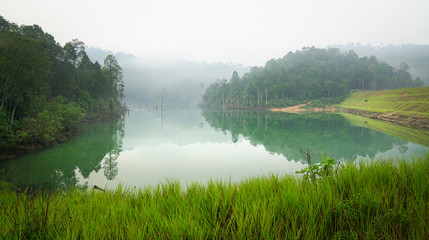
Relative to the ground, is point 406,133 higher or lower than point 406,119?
lower

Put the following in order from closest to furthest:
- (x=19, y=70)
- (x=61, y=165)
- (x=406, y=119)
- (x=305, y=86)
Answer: (x=61, y=165) → (x=19, y=70) → (x=406, y=119) → (x=305, y=86)

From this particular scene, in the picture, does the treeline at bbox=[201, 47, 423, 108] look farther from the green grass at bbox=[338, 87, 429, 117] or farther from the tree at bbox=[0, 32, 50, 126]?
the tree at bbox=[0, 32, 50, 126]

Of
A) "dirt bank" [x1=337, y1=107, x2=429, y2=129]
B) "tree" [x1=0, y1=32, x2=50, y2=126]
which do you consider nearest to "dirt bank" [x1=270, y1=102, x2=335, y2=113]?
"dirt bank" [x1=337, y1=107, x2=429, y2=129]

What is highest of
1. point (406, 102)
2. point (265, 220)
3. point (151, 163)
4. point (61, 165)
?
point (406, 102)

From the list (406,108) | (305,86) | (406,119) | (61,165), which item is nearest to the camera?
(61,165)

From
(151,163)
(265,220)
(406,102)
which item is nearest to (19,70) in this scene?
(151,163)

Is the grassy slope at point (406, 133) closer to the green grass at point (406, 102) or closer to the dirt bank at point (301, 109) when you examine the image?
the green grass at point (406, 102)

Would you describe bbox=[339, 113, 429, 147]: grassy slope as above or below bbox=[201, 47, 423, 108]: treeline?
below

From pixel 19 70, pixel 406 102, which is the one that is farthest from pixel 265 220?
pixel 406 102

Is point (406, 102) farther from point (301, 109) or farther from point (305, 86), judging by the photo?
point (305, 86)

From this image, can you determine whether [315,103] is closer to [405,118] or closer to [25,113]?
[405,118]

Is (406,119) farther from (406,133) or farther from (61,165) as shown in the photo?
(61,165)

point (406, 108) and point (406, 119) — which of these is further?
point (406, 108)

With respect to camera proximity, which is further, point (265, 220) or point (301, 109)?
point (301, 109)
